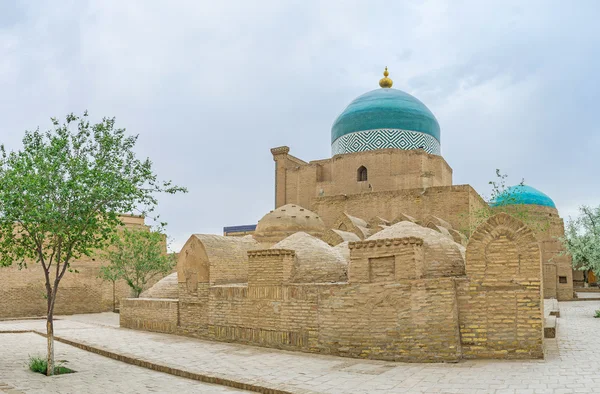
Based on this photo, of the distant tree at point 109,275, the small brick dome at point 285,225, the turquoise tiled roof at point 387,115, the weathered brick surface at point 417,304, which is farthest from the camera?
the turquoise tiled roof at point 387,115

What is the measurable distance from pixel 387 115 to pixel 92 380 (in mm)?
19551

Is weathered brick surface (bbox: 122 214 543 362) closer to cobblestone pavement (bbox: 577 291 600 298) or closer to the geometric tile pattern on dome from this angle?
the geometric tile pattern on dome

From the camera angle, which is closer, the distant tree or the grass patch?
the grass patch

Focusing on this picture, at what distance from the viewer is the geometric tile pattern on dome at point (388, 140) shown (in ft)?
79.7

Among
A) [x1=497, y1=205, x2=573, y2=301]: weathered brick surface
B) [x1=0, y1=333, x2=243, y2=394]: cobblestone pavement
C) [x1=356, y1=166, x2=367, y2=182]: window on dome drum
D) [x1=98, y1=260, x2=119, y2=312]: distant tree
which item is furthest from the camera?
[x1=356, y1=166, x2=367, y2=182]: window on dome drum

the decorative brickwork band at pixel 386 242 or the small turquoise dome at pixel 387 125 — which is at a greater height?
the small turquoise dome at pixel 387 125

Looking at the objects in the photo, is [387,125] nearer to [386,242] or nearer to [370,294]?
[386,242]

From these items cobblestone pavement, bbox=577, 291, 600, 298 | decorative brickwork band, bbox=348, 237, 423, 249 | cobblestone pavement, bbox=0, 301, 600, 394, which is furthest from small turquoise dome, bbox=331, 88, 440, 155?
decorative brickwork band, bbox=348, 237, 423, 249

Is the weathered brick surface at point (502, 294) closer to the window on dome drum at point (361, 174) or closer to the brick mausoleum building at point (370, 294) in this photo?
the brick mausoleum building at point (370, 294)

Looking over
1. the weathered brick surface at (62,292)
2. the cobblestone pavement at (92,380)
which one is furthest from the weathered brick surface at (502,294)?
the weathered brick surface at (62,292)

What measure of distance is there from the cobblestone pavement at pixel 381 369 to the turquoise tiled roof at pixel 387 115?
50.0 ft

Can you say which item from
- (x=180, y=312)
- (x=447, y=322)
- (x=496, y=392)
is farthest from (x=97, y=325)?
(x=496, y=392)

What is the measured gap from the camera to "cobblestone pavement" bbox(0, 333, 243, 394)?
6.71 m

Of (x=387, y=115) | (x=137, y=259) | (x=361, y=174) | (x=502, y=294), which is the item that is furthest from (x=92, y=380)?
(x=387, y=115)
